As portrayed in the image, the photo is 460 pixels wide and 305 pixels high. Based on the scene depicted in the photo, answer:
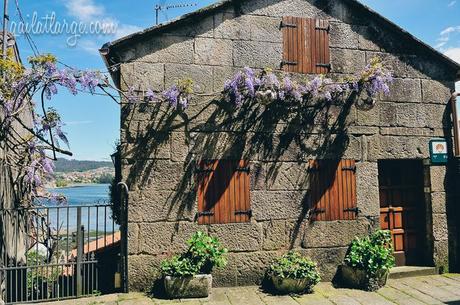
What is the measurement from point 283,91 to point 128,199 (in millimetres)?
3069

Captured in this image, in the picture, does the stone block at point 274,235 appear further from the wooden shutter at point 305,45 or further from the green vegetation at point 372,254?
the wooden shutter at point 305,45

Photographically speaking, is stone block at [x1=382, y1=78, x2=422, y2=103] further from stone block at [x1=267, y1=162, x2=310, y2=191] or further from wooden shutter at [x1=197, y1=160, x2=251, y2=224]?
wooden shutter at [x1=197, y1=160, x2=251, y2=224]

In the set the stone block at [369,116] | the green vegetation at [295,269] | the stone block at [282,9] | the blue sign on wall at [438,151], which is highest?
the stone block at [282,9]

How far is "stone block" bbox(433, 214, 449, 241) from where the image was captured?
667 cm

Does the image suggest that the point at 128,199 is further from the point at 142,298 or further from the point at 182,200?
the point at 142,298

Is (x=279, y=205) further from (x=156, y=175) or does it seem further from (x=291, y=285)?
(x=156, y=175)

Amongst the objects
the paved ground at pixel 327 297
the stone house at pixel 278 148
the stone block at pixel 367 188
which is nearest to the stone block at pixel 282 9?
the stone house at pixel 278 148

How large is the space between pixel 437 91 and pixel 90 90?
6.35 metres

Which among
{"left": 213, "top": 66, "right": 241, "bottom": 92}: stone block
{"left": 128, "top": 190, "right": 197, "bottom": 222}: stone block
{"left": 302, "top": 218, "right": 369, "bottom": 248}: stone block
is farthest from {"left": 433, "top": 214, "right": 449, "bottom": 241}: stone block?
{"left": 213, "top": 66, "right": 241, "bottom": 92}: stone block

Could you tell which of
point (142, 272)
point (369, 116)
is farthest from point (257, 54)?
point (142, 272)

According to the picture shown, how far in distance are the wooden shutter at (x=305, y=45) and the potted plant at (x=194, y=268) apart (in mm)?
3314

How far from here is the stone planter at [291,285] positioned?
5551 millimetres

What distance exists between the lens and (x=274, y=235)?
605 centimetres

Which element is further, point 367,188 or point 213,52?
point 367,188
